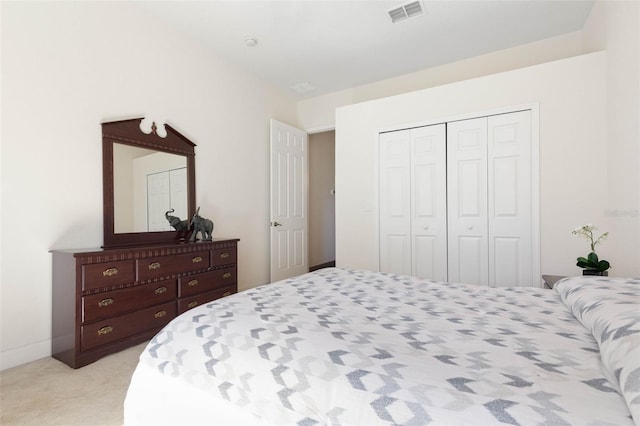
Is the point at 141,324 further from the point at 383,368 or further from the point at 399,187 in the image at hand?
the point at 399,187

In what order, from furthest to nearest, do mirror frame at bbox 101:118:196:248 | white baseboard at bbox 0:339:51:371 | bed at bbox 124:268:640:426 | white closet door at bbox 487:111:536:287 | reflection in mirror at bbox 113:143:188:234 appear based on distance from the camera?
white closet door at bbox 487:111:536:287, reflection in mirror at bbox 113:143:188:234, mirror frame at bbox 101:118:196:248, white baseboard at bbox 0:339:51:371, bed at bbox 124:268:640:426

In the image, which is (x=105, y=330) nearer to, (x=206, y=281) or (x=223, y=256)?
(x=206, y=281)

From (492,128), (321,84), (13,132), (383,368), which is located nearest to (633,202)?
(492,128)

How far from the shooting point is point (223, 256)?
3189 mm

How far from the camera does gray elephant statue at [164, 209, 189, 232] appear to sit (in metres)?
3.08

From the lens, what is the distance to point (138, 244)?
283 cm

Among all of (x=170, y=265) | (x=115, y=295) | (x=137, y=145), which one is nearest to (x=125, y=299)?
(x=115, y=295)

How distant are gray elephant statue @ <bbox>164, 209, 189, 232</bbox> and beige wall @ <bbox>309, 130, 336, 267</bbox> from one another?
274 cm

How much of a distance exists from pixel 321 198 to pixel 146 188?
346cm

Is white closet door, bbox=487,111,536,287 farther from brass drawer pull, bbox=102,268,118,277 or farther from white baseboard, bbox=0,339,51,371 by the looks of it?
white baseboard, bbox=0,339,51,371

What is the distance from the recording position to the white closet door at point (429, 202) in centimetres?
346

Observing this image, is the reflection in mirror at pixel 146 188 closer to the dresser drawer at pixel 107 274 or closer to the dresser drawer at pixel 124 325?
the dresser drawer at pixel 107 274

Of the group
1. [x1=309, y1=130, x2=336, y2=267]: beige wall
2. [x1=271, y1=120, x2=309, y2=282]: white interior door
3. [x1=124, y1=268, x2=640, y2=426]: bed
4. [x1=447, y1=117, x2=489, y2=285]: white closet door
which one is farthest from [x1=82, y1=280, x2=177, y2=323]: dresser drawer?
[x1=309, y1=130, x2=336, y2=267]: beige wall

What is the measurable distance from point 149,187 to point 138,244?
55 cm
